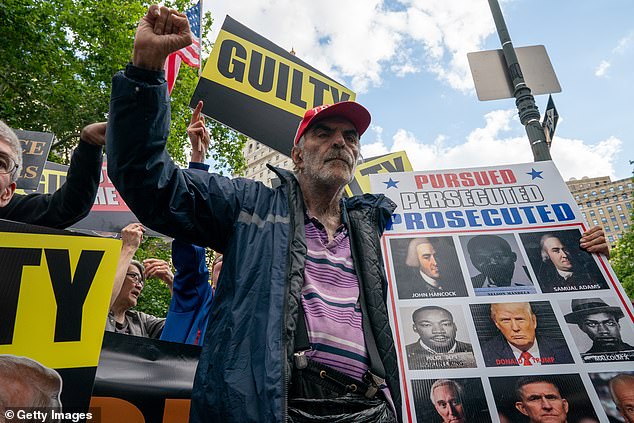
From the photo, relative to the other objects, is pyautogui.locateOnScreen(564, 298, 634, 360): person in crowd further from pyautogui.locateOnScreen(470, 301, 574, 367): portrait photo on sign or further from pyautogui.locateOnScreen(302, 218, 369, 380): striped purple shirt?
pyautogui.locateOnScreen(302, 218, 369, 380): striped purple shirt

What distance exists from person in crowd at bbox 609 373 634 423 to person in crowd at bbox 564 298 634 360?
0.12 metres

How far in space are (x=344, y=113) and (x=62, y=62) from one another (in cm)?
1114

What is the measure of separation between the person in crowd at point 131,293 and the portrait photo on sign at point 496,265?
2.14 meters

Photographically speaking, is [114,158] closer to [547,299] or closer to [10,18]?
[547,299]

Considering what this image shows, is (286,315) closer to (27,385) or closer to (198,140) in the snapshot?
(27,385)

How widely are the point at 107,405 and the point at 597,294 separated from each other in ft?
7.95

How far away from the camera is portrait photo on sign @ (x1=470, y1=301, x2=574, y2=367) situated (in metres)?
1.91

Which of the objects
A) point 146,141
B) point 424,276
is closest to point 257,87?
point 424,276

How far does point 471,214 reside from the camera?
95.7 inches

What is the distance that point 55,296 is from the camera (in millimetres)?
1426

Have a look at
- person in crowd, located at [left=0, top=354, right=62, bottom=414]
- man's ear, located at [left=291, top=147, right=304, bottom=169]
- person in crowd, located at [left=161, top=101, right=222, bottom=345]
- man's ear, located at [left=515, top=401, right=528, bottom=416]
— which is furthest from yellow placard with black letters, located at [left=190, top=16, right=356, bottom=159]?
man's ear, located at [left=515, top=401, right=528, bottom=416]

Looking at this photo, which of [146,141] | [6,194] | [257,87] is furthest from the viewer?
[257,87]

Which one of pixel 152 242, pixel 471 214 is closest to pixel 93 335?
pixel 471 214

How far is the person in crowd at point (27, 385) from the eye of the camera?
47.7 inches
